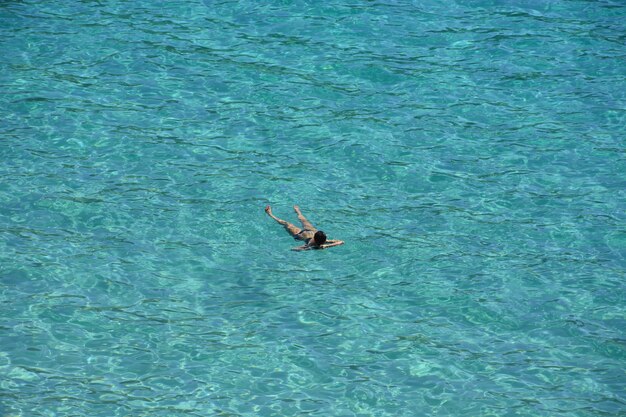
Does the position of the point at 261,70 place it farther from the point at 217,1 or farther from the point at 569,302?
the point at 569,302

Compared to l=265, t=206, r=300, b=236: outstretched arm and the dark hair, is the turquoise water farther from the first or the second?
the dark hair

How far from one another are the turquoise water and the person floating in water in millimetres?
177

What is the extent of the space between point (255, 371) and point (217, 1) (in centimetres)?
1148

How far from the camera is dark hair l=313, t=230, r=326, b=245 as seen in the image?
1226cm

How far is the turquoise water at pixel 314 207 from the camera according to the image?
34.7 ft

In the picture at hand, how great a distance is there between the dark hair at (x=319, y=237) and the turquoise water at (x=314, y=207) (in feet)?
1.25

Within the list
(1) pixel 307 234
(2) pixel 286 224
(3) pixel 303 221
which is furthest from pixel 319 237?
(2) pixel 286 224

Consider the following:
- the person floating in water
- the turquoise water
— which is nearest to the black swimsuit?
the person floating in water

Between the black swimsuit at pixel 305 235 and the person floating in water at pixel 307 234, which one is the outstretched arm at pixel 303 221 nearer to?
the person floating in water at pixel 307 234

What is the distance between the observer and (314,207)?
13.7 metres

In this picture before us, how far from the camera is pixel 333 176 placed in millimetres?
14562

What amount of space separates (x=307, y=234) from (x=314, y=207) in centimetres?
103

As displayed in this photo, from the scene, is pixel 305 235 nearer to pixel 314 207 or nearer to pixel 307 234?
pixel 307 234

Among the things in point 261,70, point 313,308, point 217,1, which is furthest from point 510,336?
point 217,1
